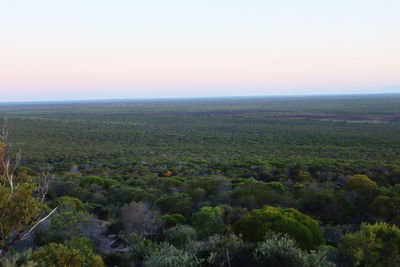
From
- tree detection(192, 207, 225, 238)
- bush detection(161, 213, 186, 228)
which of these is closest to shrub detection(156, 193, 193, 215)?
bush detection(161, 213, 186, 228)

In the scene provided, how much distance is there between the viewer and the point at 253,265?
6770 mm

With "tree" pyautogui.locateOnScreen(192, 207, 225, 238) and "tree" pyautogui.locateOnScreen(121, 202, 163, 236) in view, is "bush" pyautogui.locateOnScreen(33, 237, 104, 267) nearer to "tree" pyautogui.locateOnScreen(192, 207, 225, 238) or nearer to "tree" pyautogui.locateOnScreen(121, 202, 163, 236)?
"tree" pyautogui.locateOnScreen(121, 202, 163, 236)

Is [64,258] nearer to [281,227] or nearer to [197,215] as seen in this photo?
[197,215]

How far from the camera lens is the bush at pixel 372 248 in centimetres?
684

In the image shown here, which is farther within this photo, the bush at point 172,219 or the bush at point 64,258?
the bush at point 172,219

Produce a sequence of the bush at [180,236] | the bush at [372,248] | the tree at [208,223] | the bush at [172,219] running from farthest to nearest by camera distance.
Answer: the bush at [172,219] → the tree at [208,223] → the bush at [180,236] → the bush at [372,248]

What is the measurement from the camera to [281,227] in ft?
27.8

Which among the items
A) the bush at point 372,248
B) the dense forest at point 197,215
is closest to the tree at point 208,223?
the dense forest at point 197,215

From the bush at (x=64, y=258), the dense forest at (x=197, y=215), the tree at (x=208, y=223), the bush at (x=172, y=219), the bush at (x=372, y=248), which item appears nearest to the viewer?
the bush at (x=64, y=258)

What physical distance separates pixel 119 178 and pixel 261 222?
10.9 metres

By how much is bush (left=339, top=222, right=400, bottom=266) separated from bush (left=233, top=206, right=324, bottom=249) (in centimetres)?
115

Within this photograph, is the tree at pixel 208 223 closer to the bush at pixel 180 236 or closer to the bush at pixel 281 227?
the bush at pixel 281 227

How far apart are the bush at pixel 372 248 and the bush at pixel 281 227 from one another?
1146mm

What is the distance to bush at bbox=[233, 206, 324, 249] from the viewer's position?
831cm
